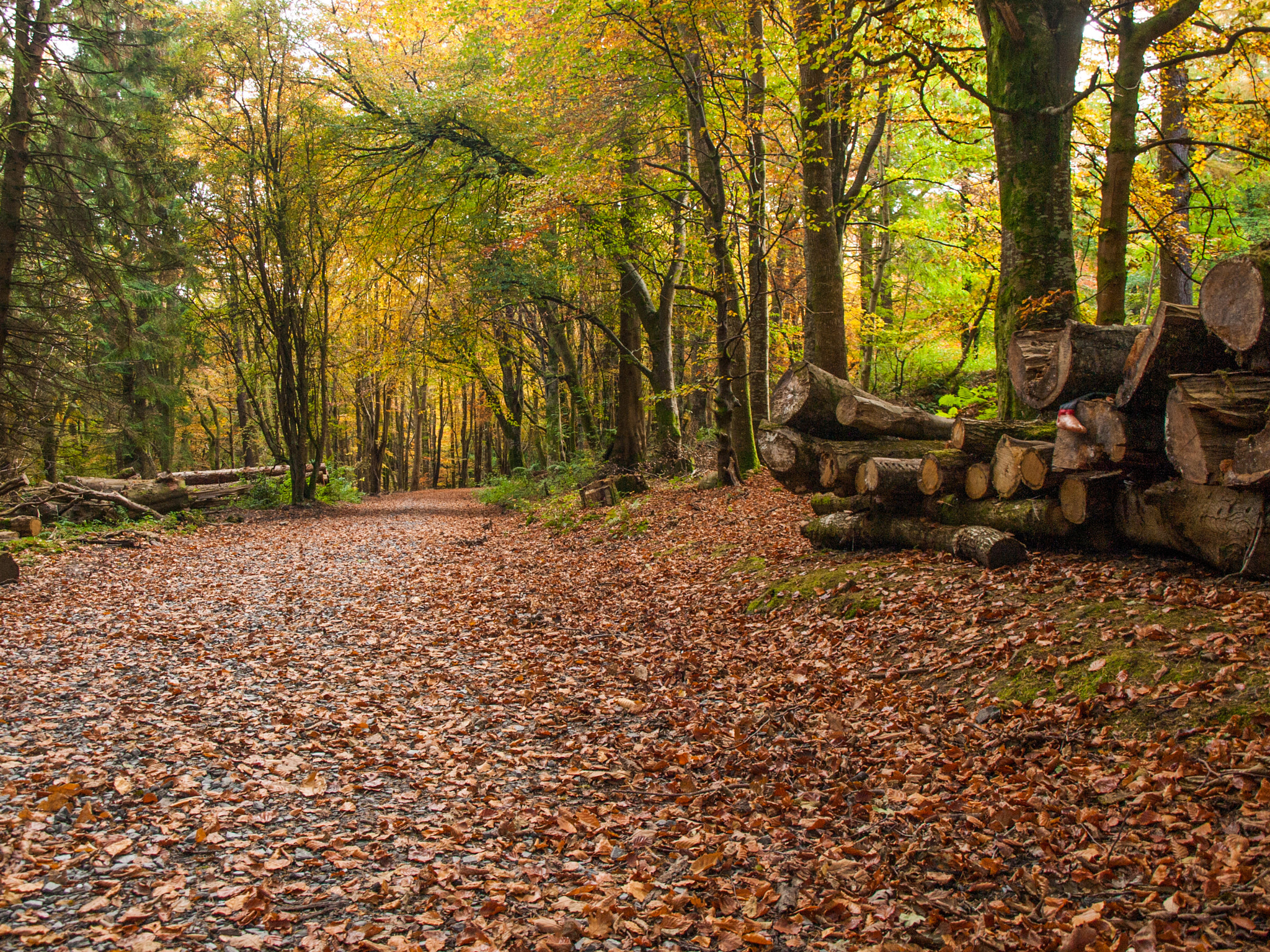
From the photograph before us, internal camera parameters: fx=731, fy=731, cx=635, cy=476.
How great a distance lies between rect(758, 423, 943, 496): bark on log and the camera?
7262mm

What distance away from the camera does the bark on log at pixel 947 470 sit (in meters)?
6.48

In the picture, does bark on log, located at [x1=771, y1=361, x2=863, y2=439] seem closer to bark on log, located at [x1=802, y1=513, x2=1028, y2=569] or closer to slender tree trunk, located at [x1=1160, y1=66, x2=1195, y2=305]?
bark on log, located at [x1=802, y1=513, x2=1028, y2=569]

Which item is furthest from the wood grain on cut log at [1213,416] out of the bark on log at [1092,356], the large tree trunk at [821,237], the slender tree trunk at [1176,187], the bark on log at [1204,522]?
the large tree trunk at [821,237]

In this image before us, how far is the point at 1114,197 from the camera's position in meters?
8.29

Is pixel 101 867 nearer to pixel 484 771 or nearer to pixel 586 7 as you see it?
pixel 484 771

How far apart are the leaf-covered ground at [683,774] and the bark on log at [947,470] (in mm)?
664

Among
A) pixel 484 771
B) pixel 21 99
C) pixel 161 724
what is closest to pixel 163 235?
pixel 21 99

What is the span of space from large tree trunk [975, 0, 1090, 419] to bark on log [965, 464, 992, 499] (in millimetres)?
1023

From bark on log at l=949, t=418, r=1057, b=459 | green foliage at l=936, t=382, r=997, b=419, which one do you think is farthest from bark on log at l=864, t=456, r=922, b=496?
green foliage at l=936, t=382, r=997, b=419

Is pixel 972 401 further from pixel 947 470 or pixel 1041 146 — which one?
pixel 947 470

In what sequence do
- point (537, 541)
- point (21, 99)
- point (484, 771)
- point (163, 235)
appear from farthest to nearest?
point (163, 235) < point (537, 541) < point (21, 99) < point (484, 771)

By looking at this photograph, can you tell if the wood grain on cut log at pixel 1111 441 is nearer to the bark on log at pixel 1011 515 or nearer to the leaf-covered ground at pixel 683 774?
the bark on log at pixel 1011 515

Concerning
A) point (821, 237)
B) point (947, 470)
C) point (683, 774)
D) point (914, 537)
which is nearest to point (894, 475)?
point (947, 470)

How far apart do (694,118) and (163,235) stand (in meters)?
12.9
